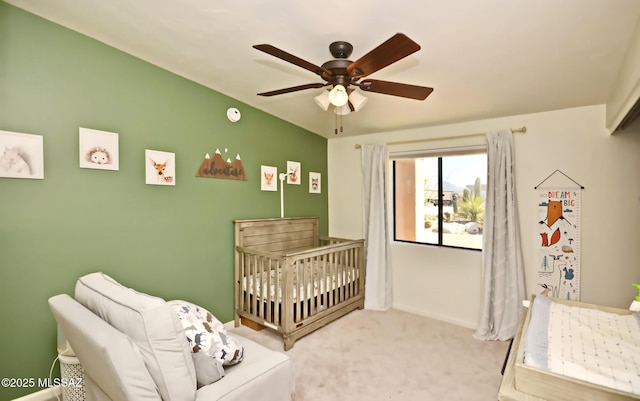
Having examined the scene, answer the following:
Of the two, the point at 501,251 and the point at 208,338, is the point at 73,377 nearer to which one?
the point at 208,338

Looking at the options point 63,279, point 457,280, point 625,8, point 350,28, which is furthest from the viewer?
point 457,280

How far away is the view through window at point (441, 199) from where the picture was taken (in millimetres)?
3426

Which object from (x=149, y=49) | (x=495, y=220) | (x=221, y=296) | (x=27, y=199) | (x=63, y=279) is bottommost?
(x=221, y=296)

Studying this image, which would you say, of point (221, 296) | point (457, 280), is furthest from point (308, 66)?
point (457, 280)

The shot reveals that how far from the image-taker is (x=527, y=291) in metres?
2.99

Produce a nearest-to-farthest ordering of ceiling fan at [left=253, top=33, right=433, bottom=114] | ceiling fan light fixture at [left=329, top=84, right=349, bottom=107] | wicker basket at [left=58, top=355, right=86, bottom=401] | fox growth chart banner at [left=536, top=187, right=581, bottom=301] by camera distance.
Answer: ceiling fan at [left=253, top=33, right=433, bottom=114], ceiling fan light fixture at [left=329, top=84, right=349, bottom=107], wicker basket at [left=58, top=355, right=86, bottom=401], fox growth chart banner at [left=536, top=187, right=581, bottom=301]

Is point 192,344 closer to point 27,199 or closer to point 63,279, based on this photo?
point 63,279

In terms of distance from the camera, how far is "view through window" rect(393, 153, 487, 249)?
3426 mm

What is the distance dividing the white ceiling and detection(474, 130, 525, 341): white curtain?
1.65 feet

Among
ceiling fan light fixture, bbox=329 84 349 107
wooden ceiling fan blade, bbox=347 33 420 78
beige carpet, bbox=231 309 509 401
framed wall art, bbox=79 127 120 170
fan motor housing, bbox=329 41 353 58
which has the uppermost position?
fan motor housing, bbox=329 41 353 58

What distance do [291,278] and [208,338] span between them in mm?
1237

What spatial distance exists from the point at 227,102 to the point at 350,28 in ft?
5.66

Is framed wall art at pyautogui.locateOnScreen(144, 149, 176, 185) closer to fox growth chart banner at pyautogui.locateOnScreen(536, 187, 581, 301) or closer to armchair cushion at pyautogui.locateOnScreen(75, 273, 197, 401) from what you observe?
armchair cushion at pyautogui.locateOnScreen(75, 273, 197, 401)

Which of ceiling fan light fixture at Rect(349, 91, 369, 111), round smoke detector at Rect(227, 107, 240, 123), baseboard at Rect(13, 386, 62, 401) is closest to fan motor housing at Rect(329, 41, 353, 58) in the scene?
ceiling fan light fixture at Rect(349, 91, 369, 111)
